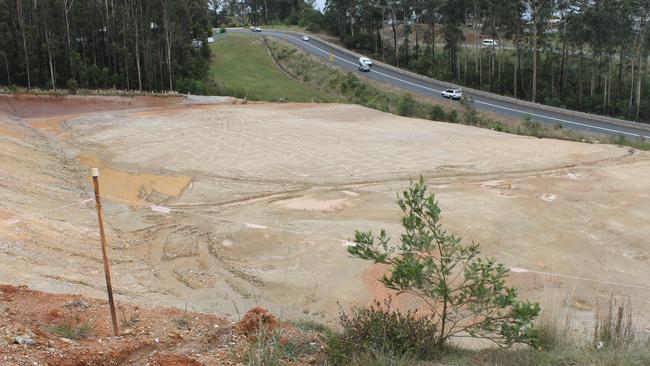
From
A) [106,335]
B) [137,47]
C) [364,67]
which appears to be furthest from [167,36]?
[106,335]

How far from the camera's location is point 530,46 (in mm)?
64062

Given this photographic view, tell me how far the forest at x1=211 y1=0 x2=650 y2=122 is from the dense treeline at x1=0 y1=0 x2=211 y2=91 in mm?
31809

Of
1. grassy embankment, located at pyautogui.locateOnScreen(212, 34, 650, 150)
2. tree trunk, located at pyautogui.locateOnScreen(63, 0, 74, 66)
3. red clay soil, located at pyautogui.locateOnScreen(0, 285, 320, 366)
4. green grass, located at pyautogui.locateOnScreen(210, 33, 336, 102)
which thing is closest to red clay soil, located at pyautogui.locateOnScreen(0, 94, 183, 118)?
tree trunk, located at pyautogui.locateOnScreen(63, 0, 74, 66)

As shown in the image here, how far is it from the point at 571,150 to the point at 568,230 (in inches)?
422

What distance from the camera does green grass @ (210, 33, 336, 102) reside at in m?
51.7

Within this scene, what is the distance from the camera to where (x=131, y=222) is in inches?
709

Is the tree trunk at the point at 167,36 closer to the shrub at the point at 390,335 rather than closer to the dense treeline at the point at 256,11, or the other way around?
the shrub at the point at 390,335

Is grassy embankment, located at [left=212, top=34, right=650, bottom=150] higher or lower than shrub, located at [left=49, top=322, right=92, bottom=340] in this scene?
higher

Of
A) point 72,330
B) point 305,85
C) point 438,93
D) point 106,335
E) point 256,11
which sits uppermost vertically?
point 256,11

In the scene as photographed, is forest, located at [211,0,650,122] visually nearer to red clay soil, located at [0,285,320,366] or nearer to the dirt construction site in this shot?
the dirt construction site

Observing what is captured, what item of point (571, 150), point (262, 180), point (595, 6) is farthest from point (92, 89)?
point (595, 6)

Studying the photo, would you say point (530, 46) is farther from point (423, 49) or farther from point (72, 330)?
point (72, 330)

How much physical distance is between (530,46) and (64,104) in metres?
48.7

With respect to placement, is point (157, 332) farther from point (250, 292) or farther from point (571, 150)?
point (571, 150)
